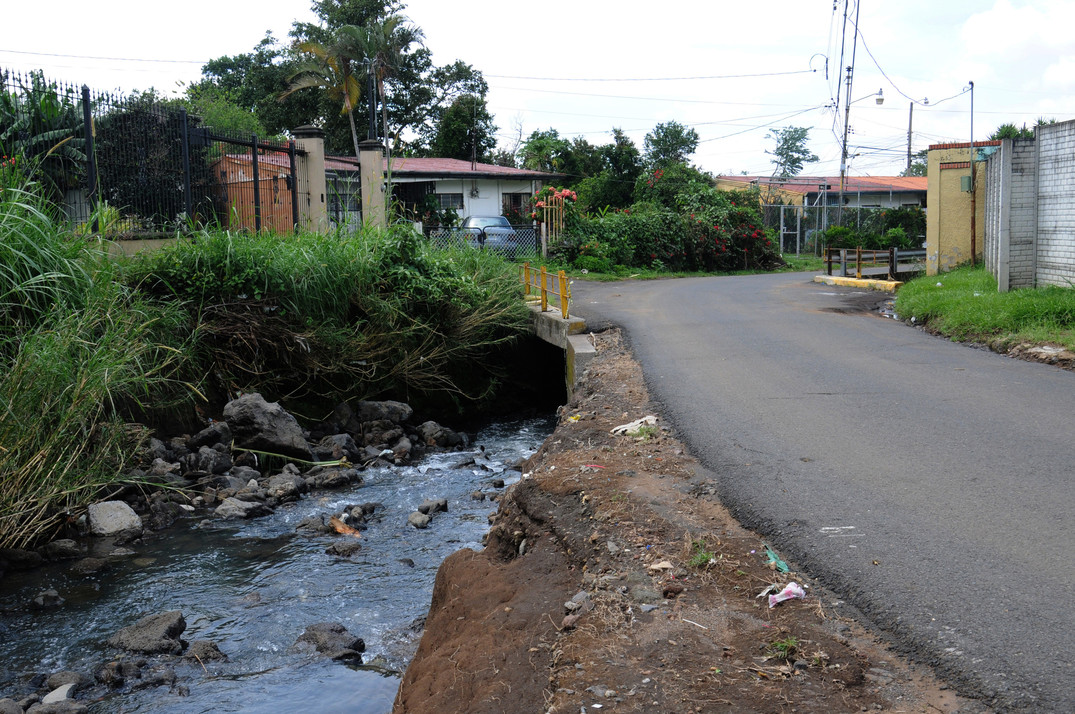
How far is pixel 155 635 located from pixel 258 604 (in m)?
0.88

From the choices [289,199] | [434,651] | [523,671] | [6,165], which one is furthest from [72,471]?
[289,199]

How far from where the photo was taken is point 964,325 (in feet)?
40.9

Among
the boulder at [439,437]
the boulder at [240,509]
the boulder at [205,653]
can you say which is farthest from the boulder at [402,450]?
the boulder at [205,653]

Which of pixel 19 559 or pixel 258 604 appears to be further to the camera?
pixel 19 559

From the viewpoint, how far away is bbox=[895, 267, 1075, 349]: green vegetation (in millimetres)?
11180

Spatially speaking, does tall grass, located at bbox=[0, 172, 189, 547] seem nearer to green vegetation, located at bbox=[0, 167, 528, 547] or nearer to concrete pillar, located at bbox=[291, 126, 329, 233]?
green vegetation, located at bbox=[0, 167, 528, 547]

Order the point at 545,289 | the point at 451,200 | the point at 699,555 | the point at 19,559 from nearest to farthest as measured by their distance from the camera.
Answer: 1. the point at 699,555
2. the point at 19,559
3. the point at 545,289
4. the point at 451,200

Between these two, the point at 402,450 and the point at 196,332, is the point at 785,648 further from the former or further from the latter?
the point at 196,332

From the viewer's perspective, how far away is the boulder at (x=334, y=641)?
5.75 meters

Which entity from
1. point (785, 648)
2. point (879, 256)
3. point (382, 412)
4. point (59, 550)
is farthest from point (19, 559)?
point (879, 256)

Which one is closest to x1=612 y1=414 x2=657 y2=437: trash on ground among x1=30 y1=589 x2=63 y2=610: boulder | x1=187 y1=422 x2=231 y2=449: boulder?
x1=30 y1=589 x2=63 y2=610: boulder

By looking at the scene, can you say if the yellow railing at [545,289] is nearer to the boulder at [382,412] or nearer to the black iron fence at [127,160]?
the boulder at [382,412]

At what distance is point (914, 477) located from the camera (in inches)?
227

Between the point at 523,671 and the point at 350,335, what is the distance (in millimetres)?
9397
